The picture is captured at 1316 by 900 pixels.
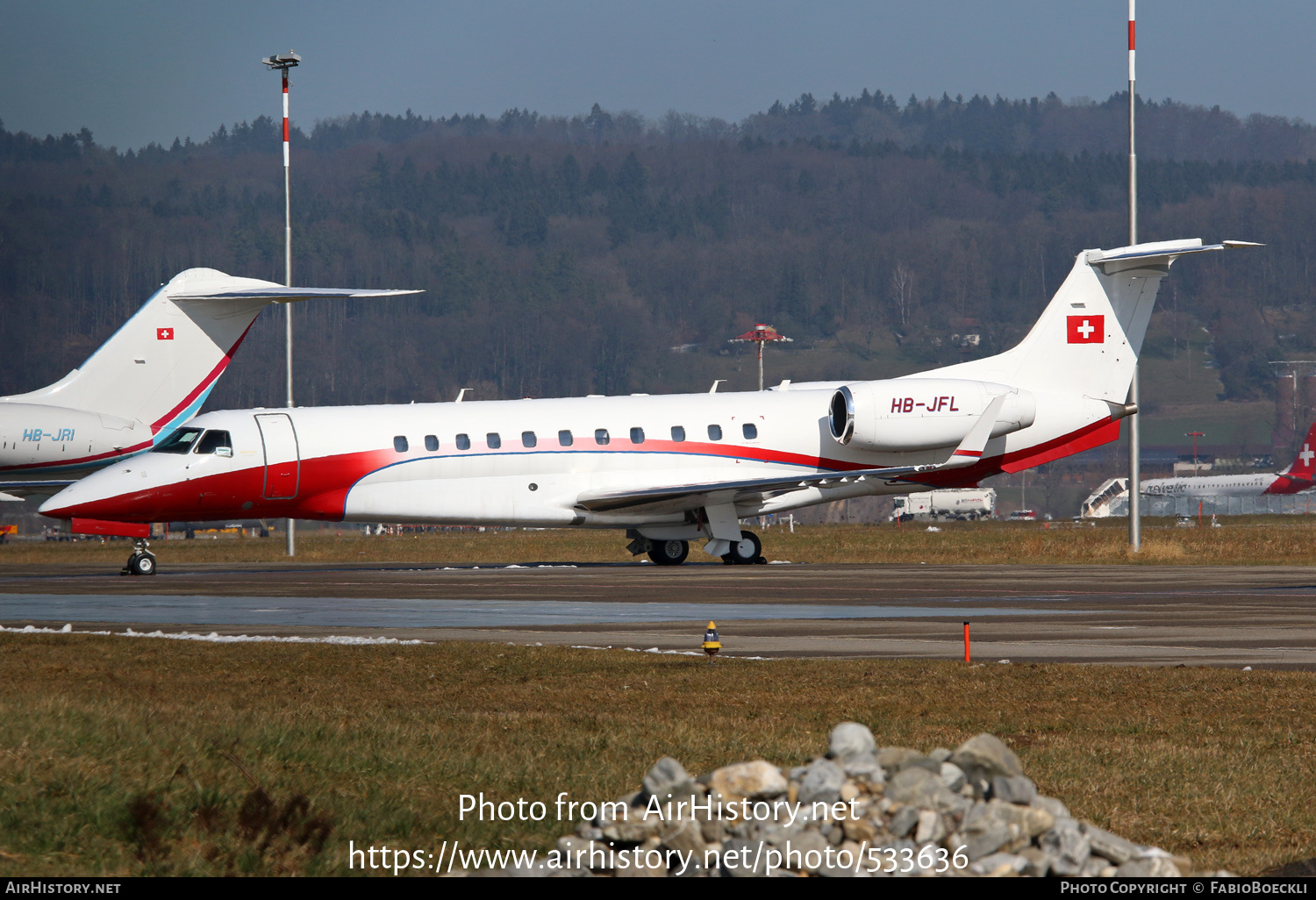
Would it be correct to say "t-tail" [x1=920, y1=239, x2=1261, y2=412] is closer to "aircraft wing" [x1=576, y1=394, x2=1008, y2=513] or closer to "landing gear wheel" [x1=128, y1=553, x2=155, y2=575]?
"aircraft wing" [x1=576, y1=394, x2=1008, y2=513]

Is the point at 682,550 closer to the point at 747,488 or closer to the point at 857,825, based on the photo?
the point at 747,488

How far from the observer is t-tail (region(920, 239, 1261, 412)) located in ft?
123

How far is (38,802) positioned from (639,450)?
2787 centimetres

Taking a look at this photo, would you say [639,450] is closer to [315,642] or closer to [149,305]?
[149,305]

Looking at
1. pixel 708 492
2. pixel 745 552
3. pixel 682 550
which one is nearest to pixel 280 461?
pixel 708 492

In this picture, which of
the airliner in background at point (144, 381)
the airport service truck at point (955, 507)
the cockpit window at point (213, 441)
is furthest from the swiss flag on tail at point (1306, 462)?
the cockpit window at point (213, 441)

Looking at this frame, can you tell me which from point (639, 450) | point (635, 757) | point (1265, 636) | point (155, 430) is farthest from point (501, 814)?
point (155, 430)

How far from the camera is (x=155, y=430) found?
36188 mm

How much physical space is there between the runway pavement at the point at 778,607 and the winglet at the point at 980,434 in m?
2.97

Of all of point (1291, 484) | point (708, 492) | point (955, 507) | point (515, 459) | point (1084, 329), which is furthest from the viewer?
point (955, 507)

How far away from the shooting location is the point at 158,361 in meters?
36.2

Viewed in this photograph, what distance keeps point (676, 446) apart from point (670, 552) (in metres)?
2.94

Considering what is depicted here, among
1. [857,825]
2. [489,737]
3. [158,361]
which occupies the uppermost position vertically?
[158,361]

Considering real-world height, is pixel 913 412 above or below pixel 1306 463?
above
